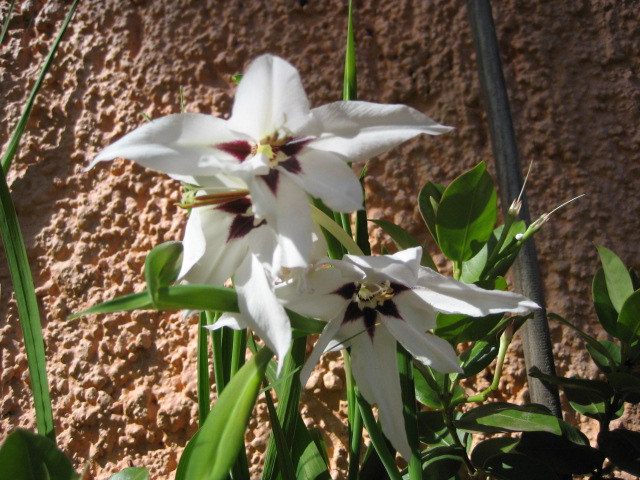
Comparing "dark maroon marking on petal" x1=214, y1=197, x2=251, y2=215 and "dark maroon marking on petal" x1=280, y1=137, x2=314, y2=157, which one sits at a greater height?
"dark maroon marking on petal" x1=280, y1=137, x2=314, y2=157

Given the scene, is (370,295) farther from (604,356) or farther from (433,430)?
(604,356)

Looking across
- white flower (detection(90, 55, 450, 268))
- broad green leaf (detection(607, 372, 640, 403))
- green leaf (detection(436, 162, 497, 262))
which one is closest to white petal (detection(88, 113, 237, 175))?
white flower (detection(90, 55, 450, 268))

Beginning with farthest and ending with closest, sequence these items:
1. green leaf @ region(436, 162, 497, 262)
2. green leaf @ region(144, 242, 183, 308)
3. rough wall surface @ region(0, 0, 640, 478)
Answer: rough wall surface @ region(0, 0, 640, 478), green leaf @ region(436, 162, 497, 262), green leaf @ region(144, 242, 183, 308)

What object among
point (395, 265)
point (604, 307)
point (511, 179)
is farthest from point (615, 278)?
point (395, 265)

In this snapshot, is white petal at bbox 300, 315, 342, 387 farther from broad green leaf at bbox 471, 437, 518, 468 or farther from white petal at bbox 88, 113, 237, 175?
broad green leaf at bbox 471, 437, 518, 468

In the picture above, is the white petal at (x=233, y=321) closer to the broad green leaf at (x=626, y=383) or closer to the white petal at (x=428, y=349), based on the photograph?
the white petal at (x=428, y=349)

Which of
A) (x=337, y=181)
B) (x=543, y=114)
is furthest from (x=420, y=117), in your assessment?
(x=543, y=114)
